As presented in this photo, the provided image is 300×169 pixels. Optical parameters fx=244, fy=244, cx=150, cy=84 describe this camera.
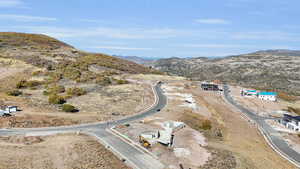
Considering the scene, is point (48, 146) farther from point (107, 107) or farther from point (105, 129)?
point (107, 107)

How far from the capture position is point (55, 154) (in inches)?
1151

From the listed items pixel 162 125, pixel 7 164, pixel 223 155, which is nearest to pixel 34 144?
pixel 7 164

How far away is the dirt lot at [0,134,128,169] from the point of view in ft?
86.7

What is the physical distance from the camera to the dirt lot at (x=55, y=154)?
86.7ft

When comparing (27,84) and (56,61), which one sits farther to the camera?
(56,61)

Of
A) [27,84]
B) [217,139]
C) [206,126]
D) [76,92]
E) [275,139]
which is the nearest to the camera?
[217,139]

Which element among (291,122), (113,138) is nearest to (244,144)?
(113,138)

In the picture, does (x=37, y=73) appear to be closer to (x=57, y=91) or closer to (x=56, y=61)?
(x=56, y=61)

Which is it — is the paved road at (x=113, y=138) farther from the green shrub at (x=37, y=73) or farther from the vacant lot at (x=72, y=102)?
the green shrub at (x=37, y=73)

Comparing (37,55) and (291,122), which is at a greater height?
(37,55)

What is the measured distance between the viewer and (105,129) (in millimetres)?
40969

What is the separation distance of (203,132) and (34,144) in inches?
1121

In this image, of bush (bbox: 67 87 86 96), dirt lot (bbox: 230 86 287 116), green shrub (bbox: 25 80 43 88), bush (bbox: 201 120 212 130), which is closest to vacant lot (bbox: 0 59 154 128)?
bush (bbox: 67 87 86 96)

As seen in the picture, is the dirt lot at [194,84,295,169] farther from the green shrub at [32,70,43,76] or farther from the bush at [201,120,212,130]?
the green shrub at [32,70,43,76]
